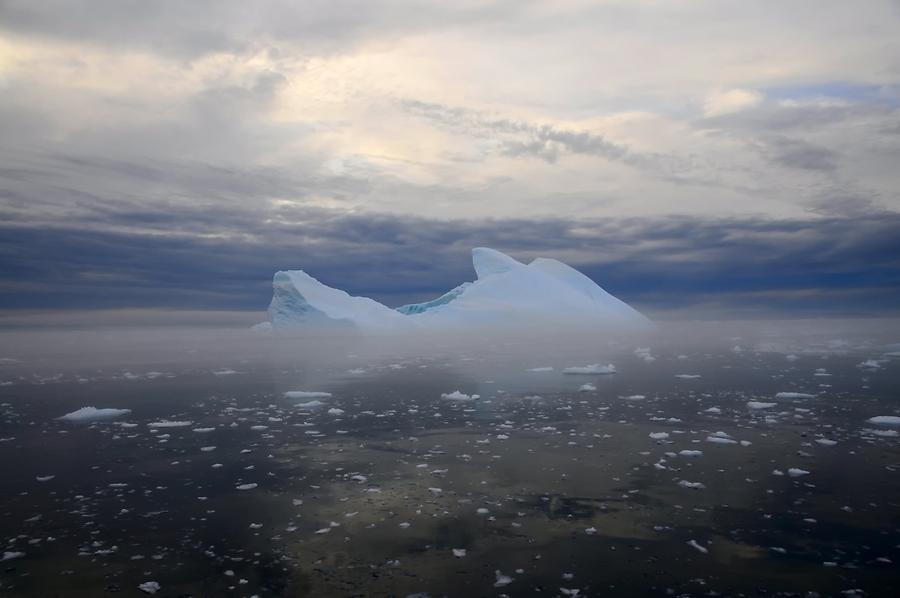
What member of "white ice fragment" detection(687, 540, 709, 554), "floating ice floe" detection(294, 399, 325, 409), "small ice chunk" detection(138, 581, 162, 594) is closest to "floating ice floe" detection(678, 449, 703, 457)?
"white ice fragment" detection(687, 540, 709, 554)

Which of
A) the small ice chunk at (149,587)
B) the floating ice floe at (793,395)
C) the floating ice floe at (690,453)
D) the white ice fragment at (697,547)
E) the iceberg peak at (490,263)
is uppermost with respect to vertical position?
the iceberg peak at (490,263)

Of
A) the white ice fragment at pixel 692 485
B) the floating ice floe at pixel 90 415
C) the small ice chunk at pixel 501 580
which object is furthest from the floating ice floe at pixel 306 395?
the small ice chunk at pixel 501 580

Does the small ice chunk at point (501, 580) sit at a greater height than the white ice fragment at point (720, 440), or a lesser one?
lesser

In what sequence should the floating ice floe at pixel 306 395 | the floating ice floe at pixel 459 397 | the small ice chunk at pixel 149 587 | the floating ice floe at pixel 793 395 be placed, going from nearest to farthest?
1. the small ice chunk at pixel 149 587
2. the floating ice floe at pixel 793 395
3. the floating ice floe at pixel 459 397
4. the floating ice floe at pixel 306 395

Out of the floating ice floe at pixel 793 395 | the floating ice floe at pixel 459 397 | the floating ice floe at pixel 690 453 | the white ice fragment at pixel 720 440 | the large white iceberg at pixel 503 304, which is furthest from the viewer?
the large white iceberg at pixel 503 304

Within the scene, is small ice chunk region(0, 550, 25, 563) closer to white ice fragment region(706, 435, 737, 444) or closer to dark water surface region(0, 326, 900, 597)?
dark water surface region(0, 326, 900, 597)

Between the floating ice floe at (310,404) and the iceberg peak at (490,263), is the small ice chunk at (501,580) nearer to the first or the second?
the floating ice floe at (310,404)

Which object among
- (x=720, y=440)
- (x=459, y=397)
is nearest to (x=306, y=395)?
(x=459, y=397)

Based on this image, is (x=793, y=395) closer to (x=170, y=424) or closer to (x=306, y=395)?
(x=306, y=395)

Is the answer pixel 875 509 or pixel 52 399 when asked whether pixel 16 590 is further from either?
pixel 52 399
